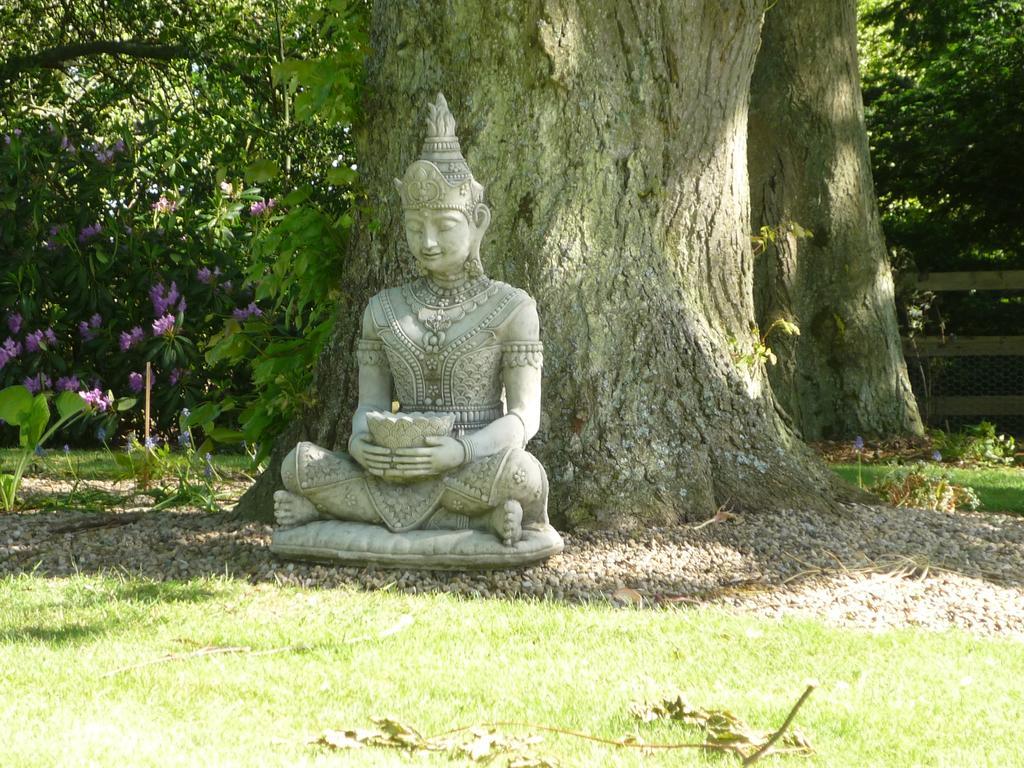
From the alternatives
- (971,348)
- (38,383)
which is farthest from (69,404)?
(971,348)

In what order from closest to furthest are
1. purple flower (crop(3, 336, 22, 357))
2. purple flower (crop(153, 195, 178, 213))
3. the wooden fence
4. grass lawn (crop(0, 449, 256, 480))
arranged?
grass lawn (crop(0, 449, 256, 480)) → purple flower (crop(3, 336, 22, 357)) → purple flower (crop(153, 195, 178, 213)) → the wooden fence

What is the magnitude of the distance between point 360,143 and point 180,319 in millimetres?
4464

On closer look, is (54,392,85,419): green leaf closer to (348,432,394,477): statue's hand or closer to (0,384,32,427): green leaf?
(0,384,32,427): green leaf

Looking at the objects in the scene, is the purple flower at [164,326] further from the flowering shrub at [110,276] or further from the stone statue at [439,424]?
the stone statue at [439,424]

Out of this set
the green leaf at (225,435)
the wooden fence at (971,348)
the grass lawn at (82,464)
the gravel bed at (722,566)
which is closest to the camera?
the gravel bed at (722,566)

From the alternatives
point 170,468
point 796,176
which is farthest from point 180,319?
point 796,176

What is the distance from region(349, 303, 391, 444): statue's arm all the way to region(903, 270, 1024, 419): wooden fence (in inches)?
312

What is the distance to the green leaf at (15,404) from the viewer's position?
7621 mm

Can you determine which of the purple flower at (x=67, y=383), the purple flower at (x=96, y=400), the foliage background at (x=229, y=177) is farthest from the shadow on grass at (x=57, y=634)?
the purple flower at (x=67, y=383)

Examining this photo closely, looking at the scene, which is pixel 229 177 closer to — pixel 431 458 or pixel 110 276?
pixel 110 276

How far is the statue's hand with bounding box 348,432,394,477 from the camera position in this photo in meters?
5.59

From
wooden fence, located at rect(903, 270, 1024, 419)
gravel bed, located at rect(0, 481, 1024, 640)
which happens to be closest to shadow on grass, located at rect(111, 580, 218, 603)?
gravel bed, located at rect(0, 481, 1024, 640)

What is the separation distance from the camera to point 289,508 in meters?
5.80

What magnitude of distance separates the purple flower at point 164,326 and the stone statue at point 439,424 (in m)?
5.04
